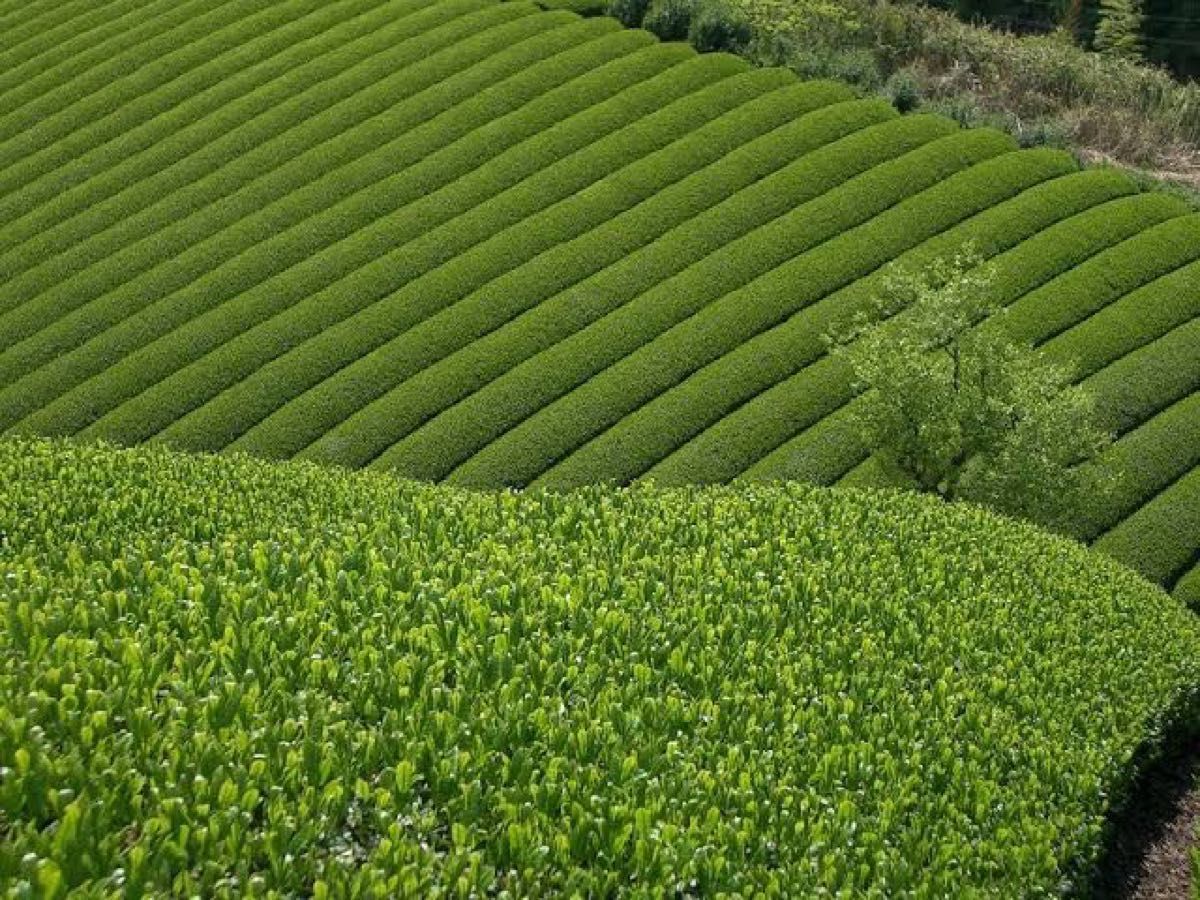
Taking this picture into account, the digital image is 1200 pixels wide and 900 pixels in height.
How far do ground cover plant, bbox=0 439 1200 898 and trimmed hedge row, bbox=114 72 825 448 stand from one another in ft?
53.3

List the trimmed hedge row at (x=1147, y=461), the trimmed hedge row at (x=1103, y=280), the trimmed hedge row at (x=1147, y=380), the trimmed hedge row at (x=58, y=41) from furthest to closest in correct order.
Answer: the trimmed hedge row at (x=58, y=41), the trimmed hedge row at (x=1103, y=280), the trimmed hedge row at (x=1147, y=380), the trimmed hedge row at (x=1147, y=461)

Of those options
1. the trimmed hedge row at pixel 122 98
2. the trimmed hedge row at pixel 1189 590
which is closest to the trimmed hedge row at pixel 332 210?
the trimmed hedge row at pixel 122 98

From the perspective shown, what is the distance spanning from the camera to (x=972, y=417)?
25641 millimetres

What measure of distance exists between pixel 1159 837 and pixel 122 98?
45.3 metres

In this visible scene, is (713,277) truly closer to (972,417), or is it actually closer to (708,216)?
(708,216)

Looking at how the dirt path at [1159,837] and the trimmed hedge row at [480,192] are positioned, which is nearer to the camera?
the dirt path at [1159,837]

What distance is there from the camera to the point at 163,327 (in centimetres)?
3903

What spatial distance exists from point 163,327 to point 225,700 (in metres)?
28.9

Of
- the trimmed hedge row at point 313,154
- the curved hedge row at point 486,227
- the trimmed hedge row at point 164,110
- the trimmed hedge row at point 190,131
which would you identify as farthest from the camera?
the trimmed hedge row at point 164,110

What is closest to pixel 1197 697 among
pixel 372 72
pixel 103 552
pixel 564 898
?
pixel 564 898

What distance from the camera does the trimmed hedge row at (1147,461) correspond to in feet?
97.1

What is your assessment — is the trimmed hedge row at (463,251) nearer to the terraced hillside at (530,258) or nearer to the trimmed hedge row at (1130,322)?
the terraced hillside at (530,258)

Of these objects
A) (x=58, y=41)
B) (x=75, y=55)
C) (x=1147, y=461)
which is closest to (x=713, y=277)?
(x=1147, y=461)

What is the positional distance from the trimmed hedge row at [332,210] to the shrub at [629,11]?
1.64 meters
